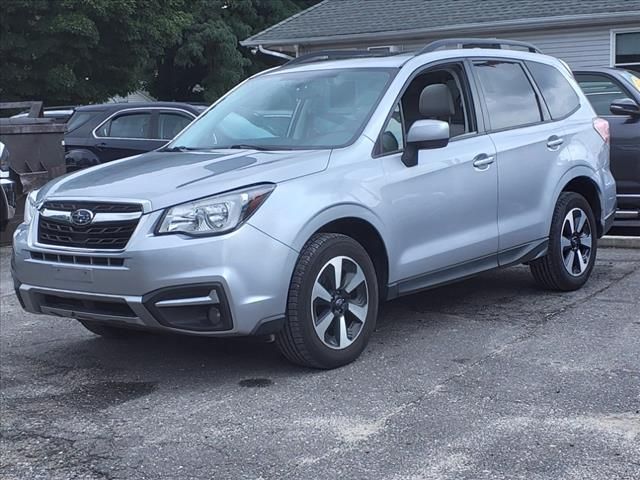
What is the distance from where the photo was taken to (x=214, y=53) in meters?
35.4

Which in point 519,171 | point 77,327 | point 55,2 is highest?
point 55,2

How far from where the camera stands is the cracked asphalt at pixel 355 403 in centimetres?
379

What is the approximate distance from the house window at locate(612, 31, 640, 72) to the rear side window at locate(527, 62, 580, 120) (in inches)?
421

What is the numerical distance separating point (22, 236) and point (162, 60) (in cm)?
3158

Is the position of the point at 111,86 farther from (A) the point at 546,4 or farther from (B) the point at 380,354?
(B) the point at 380,354

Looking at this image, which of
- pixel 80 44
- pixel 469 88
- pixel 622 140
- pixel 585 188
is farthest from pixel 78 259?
pixel 80 44

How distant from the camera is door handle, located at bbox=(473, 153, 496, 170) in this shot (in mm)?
5886

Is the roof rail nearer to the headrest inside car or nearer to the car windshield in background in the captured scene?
the headrest inside car

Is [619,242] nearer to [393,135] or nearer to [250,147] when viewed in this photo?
[393,135]

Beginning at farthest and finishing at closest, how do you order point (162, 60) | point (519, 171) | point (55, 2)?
point (162, 60), point (55, 2), point (519, 171)

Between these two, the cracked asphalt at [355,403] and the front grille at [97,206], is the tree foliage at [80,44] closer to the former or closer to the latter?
the cracked asphalt at [355,403]

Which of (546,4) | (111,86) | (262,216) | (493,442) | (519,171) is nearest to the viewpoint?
(493,442)

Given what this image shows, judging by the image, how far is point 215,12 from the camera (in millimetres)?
35625

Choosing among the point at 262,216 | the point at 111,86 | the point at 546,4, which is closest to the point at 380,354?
the point at 262,216
